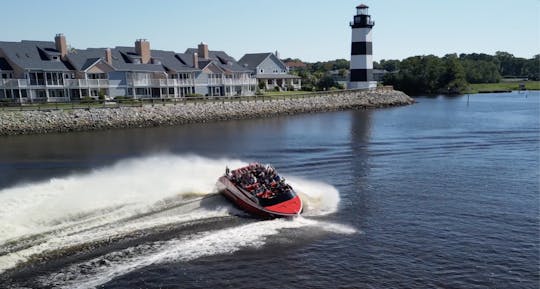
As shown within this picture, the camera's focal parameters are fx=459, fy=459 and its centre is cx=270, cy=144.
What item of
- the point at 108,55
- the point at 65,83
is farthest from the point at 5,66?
the point at 108,55

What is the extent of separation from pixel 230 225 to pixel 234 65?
75.1 meters

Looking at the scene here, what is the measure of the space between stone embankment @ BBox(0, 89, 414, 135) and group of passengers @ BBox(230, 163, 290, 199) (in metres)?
36.0

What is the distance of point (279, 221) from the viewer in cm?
2186

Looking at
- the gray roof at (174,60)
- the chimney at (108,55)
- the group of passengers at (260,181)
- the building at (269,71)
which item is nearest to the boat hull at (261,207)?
the group of passengers at (260,181)

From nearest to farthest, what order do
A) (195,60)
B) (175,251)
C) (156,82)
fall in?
(175,251), (156,82), (195,60)

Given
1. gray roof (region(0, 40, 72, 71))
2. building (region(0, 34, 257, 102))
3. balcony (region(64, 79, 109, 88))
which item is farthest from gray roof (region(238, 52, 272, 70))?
gray roof (region(0, 40, 72, 71))

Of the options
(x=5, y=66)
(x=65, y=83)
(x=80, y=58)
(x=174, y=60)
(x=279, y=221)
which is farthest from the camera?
(x=174, y=60)

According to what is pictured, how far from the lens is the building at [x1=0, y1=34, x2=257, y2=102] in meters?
65.3

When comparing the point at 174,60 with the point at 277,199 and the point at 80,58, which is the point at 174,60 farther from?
the point at 277,199

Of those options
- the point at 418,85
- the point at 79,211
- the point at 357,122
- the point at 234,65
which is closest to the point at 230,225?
the point at 79,211

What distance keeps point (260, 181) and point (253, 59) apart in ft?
270

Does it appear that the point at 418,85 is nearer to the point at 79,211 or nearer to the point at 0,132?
the point at 0,132

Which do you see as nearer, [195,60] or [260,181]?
[260,181]

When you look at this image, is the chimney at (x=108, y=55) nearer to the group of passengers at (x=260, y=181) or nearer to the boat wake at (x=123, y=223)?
the boat wake at (x=123, y=223)
